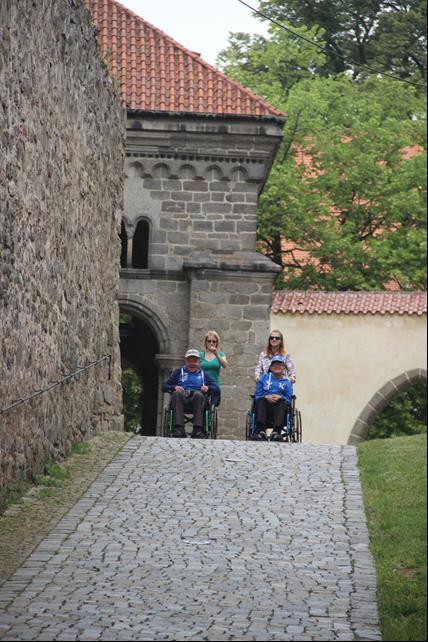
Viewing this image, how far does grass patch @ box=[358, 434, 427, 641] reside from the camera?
7.76 metres

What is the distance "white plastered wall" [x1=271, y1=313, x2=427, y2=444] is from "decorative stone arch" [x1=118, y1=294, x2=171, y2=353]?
78.3 inches

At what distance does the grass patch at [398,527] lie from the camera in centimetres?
776

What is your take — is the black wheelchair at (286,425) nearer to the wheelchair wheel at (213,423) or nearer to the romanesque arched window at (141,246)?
the wheelchair wheel at (213,423)

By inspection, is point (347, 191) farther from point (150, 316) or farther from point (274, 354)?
point (274, 354)

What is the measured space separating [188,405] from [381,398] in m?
11.4

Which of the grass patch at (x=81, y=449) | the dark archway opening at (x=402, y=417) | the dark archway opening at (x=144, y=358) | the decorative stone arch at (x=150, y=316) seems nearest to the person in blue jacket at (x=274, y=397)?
the grass patch at (x=81, y=449)

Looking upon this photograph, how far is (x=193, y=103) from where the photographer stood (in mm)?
26547

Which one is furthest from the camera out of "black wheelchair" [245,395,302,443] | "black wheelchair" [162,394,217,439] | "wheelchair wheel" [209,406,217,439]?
"wheelchair wheel" [209,406,217,439]

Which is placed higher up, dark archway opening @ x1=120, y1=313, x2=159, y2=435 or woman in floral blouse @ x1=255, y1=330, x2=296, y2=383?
dark archway opening @ x1=120, y1=313, x2=159, y2=435

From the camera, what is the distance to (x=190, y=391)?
16.8m

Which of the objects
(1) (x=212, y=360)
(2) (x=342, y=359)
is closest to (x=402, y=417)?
(2) (x=342, y=359)

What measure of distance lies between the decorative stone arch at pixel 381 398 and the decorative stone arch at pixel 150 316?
12.6 ft

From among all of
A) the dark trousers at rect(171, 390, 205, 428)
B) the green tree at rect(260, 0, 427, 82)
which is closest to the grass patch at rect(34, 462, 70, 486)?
→ the dark trousers at rect(171, 390, 205, 428)

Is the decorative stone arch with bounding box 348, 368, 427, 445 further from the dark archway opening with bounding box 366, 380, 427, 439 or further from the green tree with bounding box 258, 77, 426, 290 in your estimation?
the green tree with bounding box 258, 77, 426, 290
